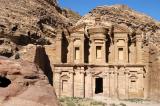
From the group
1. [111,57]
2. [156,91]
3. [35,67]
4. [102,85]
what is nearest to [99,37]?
[111,57]

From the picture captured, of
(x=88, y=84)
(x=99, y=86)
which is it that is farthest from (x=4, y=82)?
(x=99, y=86)

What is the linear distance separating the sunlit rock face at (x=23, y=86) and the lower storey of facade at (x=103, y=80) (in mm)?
30370

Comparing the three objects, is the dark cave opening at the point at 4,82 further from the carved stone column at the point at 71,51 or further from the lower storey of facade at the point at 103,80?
the carved stone column at the point at 71,51

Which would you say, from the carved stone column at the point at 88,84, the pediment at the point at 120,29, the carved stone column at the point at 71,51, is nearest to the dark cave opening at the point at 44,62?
the carved stone column at the point at 71,51

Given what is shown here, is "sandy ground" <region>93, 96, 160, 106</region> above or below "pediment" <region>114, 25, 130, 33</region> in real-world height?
below

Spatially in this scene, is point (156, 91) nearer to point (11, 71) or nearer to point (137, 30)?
point (137, 30)

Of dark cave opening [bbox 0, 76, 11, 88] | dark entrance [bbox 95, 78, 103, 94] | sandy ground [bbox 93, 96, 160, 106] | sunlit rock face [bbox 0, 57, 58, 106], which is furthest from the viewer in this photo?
dark entrance [bbox 95, 78, 103, 94]

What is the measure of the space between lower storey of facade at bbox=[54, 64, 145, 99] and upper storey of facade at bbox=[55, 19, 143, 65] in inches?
40.8

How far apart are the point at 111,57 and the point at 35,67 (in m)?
32.5

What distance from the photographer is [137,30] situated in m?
43.2

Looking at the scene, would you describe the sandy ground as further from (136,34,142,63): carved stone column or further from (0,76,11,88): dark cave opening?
(0,76,11,88): dark cave opening

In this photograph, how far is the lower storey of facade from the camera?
39812 millimetres

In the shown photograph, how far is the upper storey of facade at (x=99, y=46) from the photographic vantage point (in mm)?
40969

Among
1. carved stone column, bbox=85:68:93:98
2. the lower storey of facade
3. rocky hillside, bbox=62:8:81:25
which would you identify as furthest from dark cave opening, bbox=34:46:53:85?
rocky hillside, bbox=62:8:81:25
